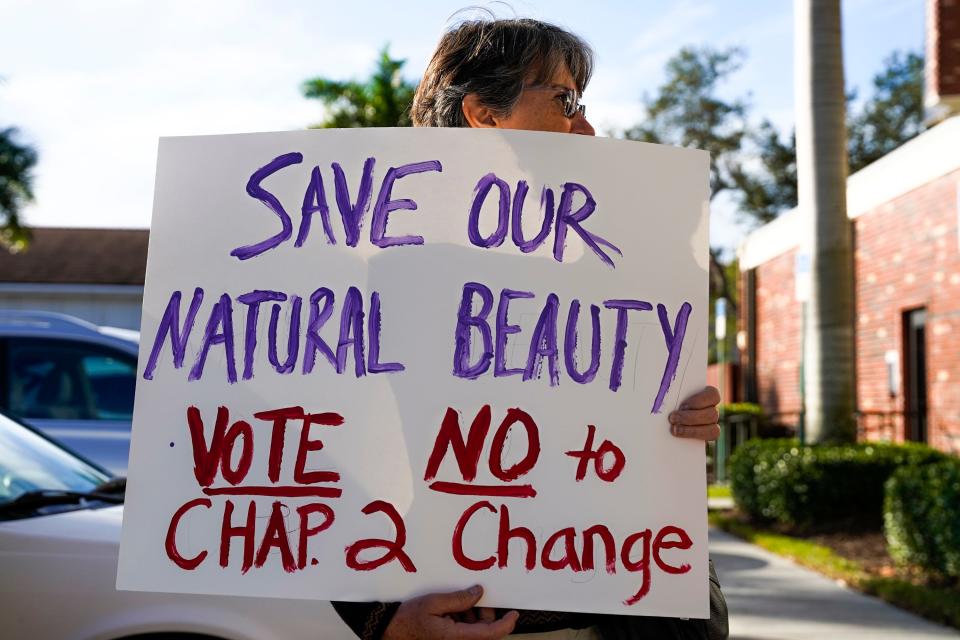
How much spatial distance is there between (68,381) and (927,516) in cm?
576

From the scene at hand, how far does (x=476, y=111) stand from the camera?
219cm

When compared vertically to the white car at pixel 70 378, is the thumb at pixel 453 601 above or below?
below

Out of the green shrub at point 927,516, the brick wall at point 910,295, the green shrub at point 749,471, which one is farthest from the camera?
the brick wall at point 910,295

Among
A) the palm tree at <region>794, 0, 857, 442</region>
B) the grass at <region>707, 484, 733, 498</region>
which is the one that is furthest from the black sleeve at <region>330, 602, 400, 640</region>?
the grass at <region>707, 484, 733, 498</region>

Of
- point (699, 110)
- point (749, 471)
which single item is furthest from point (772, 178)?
point (749, 471)

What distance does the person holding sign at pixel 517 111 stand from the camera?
1997 mm

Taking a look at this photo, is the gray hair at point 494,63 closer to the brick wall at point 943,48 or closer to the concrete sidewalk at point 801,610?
the concrete sidewalk at point 801,610

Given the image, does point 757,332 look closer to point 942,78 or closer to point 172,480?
point 942,78

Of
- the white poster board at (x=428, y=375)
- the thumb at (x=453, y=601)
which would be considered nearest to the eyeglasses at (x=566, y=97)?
the white poster board at (x=428, y=375)

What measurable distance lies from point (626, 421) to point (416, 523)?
41 centimetres

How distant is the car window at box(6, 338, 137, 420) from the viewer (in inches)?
269

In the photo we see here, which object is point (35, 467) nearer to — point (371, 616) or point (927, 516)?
point (371, 616)

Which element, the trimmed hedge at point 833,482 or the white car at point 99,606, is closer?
the white car at point 99,606

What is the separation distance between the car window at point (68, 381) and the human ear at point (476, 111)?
16.6ft
